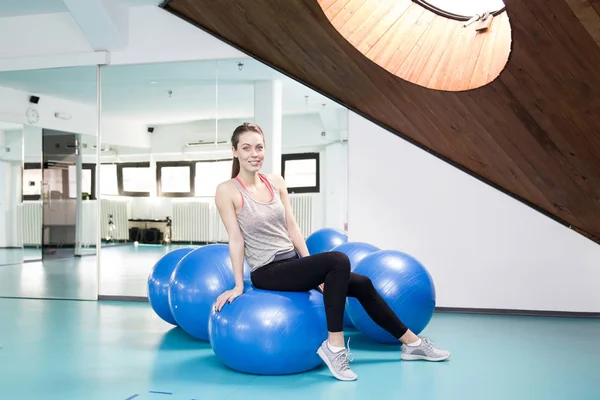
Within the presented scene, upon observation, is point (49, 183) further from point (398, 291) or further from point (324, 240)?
point (398, 291)

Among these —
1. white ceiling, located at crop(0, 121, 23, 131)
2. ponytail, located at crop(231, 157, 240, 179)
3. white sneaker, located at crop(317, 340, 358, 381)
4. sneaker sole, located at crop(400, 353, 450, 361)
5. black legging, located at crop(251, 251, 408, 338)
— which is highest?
white ceiling, located at crop(0, 121, 23, 131)

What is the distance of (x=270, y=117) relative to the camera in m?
5.16

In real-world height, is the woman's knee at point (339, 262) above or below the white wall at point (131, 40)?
below

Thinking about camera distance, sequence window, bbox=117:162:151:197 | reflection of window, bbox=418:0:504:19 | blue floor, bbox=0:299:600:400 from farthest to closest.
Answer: window, bbox=117:162:151:197 < reflection of window, bbox=418:0:504:19 < blue floor, bbox=0:299:600:400

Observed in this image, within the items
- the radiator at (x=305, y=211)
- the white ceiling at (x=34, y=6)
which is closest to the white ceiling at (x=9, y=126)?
the white ceiling at (x=34, y=6)

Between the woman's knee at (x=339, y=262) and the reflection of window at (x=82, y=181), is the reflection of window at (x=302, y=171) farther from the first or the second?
the woman's knee at (x=339, y=262)

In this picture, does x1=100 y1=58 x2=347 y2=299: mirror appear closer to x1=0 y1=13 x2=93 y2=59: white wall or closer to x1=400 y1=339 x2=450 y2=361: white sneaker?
x1=0 y1=13 x2=93 y2=59: white wall

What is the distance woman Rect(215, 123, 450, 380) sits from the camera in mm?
2707

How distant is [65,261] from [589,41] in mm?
7880

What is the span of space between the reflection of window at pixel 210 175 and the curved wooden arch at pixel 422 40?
2913 mm

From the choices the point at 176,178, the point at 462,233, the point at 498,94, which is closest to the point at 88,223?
the point at 176,178

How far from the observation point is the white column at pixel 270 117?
5.09m

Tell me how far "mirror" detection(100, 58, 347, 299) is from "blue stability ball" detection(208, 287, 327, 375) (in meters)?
2.24

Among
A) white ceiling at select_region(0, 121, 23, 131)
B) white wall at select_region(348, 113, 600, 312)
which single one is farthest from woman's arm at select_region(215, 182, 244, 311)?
white ceiling at select_region(0, 121, 23, 131)
